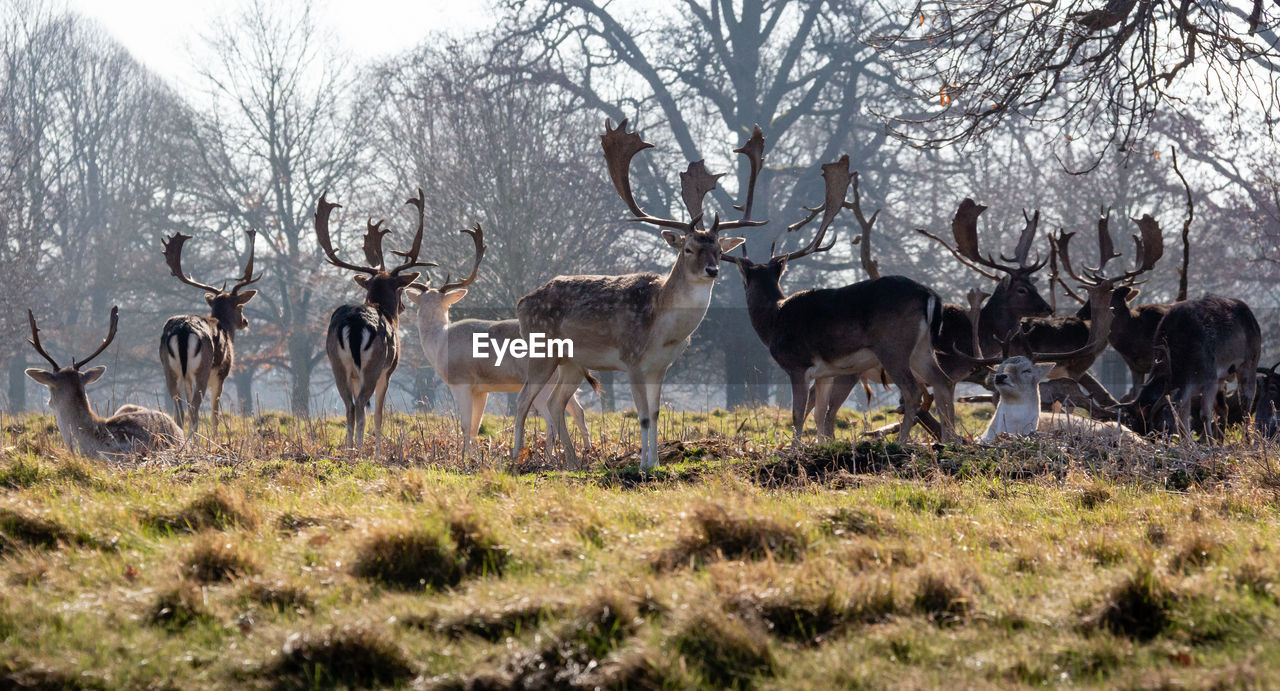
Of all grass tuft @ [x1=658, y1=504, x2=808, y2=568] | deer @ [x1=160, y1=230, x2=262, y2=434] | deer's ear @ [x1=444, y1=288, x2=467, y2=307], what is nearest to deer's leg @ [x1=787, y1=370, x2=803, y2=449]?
deer's ear @ [x1=444, y1=288, x2=467, y2=307]

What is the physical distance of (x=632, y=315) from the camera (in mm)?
8438

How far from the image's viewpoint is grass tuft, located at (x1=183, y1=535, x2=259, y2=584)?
4543 mm

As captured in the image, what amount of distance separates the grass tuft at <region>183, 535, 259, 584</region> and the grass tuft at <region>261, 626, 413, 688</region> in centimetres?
86

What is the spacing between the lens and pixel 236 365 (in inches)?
1213

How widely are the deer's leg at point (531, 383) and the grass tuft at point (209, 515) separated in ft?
11.5

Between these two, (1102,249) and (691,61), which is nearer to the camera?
(1102,249)

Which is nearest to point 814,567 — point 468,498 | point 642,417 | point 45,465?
point 468,498

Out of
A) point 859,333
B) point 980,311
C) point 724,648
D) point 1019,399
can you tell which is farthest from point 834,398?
point 724,648

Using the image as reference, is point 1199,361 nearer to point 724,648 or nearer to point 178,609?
point 724,648

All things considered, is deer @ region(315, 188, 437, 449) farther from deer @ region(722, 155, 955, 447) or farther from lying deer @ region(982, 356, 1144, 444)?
lying deer @ region(982, 356, 1144, 444)

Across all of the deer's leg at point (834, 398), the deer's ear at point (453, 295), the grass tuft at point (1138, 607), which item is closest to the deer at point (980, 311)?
the deer's leg at point (834, 398)

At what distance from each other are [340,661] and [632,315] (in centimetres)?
493

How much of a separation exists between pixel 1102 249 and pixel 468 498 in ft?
25.8

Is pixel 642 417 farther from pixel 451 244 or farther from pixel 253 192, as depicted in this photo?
pixel 253 192
